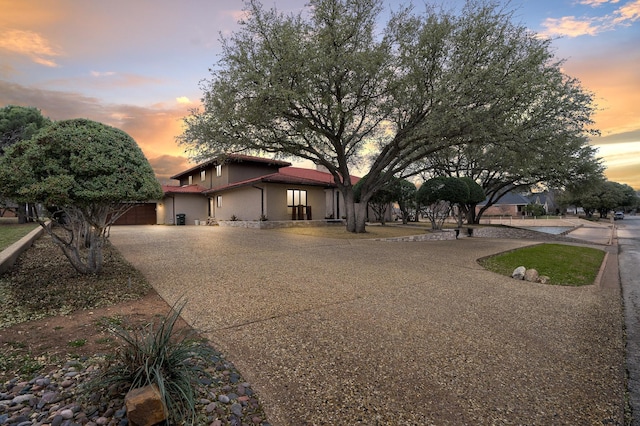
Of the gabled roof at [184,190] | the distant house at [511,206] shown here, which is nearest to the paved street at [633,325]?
the gabled roof at [184,190]

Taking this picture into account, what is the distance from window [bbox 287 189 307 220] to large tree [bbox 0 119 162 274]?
16219mm

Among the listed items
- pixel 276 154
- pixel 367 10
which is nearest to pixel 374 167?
pixel 276 154

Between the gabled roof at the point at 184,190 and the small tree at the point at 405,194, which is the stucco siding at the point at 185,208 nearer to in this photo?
the gabled roof at the point at 184,190

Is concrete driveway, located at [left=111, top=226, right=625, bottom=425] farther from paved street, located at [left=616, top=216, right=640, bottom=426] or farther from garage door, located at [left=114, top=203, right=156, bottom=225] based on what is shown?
garage door, located at [left=114, top=203, right=156, bottom=225]

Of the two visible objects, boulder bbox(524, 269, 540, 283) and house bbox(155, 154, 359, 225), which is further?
house bbox(155, 154, 359, 225)

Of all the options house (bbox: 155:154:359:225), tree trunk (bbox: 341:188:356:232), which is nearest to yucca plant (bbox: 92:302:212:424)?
tree trunk (bbox: 341:188:356:232)

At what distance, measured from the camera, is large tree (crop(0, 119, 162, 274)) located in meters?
4.43

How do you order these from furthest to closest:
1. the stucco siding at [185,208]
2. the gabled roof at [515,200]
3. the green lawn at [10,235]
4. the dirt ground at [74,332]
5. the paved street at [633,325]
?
1. the gabled roof at [515,200]
2. the stucco siding at [185,208]
3. the green lawn at [10,235]
4. the dirt ground at [74,332]
5. the paved street at [633,325]

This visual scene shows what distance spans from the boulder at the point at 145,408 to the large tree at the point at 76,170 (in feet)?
12.5

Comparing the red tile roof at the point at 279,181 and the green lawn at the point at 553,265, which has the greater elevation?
the red tile roof at the point at 279,181

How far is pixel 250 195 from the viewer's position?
2094 centimetres

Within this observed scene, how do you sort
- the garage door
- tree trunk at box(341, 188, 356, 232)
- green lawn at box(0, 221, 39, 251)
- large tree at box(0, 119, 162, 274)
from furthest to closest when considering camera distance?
1. the garage door
2. tree trunk at box(341, 188, 356, 232)
3. green lawn at box(0, 221, 39, 251)
4. large tree at box(0, 119, 162, 274)

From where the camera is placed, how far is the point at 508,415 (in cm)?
212

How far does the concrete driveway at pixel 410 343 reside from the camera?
2.20 m
